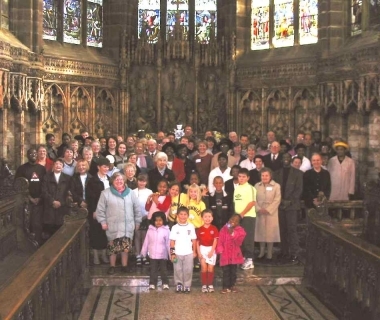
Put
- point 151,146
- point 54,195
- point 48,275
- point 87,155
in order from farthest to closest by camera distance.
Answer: point 151,146 → point 87,155 → point 54,195 → point 48,275

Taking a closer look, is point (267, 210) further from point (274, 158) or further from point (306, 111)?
point (306, 111)

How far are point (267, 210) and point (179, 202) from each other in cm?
148

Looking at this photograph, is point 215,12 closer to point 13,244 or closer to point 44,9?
point 44,9

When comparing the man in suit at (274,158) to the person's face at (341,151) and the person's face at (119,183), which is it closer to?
the person's face at (341,151)

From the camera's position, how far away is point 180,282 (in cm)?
883

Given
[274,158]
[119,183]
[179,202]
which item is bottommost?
[179,202]

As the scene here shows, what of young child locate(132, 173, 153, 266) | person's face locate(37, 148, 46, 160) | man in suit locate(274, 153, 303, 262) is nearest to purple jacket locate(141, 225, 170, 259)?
young child locate(132, 173, 153, 266)

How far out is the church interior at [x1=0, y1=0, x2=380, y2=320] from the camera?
15539 millimetres

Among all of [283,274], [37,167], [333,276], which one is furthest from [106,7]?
[333,276]

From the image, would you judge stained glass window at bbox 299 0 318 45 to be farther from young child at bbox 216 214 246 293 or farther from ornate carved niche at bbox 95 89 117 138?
young child at bbox 216 214 246 293

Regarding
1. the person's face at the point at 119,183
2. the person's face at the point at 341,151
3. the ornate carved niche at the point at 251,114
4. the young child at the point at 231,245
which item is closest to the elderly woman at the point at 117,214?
the person's face at the point at 119,183

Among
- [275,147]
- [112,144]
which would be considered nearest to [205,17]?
[112,144]

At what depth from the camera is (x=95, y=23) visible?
20109 mm

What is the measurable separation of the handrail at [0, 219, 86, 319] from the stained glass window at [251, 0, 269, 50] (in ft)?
40.1
